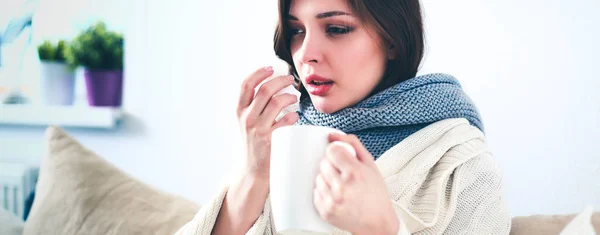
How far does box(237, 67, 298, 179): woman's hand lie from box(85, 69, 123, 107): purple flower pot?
133cm

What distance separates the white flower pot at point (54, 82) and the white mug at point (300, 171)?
178 centimetres

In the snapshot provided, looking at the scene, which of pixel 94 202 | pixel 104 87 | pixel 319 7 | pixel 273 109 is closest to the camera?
pixel 273 109

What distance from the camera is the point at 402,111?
3.42 ft

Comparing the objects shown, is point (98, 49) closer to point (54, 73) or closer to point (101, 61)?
point (101, 61)

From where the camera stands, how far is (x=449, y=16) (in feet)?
4.63

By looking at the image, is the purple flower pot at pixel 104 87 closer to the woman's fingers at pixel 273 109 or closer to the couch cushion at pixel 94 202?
the couch cushion at pixel 94 202

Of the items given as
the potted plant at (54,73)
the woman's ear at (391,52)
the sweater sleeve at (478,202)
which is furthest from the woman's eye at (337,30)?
the potted plant at (54,73)

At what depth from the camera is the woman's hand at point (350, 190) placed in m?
0.62

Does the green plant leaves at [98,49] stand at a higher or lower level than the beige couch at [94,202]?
higher

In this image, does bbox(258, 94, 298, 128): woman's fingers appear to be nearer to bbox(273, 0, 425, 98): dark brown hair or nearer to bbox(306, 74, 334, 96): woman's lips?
bbox(306, 74, 334, 96): woman's lips

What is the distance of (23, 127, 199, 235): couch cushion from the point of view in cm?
130

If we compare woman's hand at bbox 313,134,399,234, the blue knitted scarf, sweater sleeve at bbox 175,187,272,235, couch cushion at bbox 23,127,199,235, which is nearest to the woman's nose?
the blue knitted scarf

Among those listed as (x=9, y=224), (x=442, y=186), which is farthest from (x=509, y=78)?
(x=9, y=224)

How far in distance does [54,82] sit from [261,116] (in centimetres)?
156
